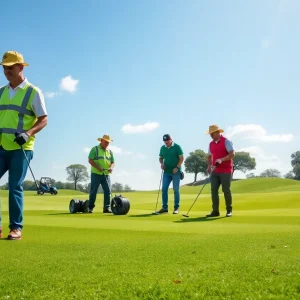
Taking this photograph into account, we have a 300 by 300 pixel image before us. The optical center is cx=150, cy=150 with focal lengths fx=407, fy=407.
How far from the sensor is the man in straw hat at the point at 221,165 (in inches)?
402

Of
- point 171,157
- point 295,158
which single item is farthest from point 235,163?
point 171,157

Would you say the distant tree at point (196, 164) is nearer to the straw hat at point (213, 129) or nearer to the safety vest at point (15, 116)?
the straw hat at point (213, 129)

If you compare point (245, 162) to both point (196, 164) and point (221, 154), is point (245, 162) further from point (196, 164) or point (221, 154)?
point (221, 154)

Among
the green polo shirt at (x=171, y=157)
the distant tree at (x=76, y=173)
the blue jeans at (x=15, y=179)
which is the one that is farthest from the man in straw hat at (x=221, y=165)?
the distant tree at (x=76, y=173)

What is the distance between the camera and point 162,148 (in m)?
12.6

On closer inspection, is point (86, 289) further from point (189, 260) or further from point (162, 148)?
point (162, 148)

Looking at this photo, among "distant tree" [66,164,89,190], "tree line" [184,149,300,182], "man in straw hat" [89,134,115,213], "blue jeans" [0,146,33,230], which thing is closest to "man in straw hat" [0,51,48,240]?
"blue jeans" [0,146,33,230]

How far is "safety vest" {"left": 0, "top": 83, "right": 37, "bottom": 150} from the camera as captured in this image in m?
5.44

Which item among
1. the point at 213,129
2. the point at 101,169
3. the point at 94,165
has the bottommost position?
the point at 101,169

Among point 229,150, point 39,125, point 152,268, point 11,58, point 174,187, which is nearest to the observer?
point 152,268

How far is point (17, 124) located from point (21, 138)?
421 millimetres

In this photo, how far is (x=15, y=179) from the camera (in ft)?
17.8

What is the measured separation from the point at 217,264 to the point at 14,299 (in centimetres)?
161

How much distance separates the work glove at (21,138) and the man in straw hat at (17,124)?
87 mm
